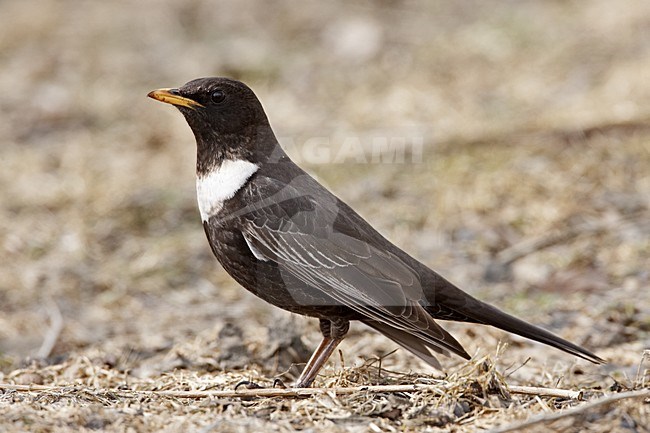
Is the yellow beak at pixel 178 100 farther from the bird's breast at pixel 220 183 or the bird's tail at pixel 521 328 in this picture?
the bird's tail at pixel 521 328

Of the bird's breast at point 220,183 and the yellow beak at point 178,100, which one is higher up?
the yellow beak at point 178,100

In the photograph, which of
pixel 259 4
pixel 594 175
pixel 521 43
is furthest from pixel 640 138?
pixel 259 4

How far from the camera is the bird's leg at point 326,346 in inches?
181

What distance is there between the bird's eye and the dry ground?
1.33 metres

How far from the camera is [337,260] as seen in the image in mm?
4625

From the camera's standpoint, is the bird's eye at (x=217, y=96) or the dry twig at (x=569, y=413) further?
the bird's eye at (x=217, y=96)

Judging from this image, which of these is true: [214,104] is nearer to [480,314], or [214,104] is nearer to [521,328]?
[480,314]

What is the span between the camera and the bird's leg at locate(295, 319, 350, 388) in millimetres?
4602

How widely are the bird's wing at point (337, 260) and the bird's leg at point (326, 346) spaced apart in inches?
7.5

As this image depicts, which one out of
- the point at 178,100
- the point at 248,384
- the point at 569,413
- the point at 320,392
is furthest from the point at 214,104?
the point at 569,413

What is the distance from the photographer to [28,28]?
12805 mm

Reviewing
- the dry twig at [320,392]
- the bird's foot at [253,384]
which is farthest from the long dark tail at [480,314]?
the bird's foot at [253,384]

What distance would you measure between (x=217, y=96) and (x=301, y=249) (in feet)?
3.17

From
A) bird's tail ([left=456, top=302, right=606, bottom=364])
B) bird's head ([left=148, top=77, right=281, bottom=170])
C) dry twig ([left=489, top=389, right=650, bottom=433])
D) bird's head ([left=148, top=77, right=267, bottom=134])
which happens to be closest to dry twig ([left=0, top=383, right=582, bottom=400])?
dry twig ([left=489, top=389, right=650, bottom=433])
